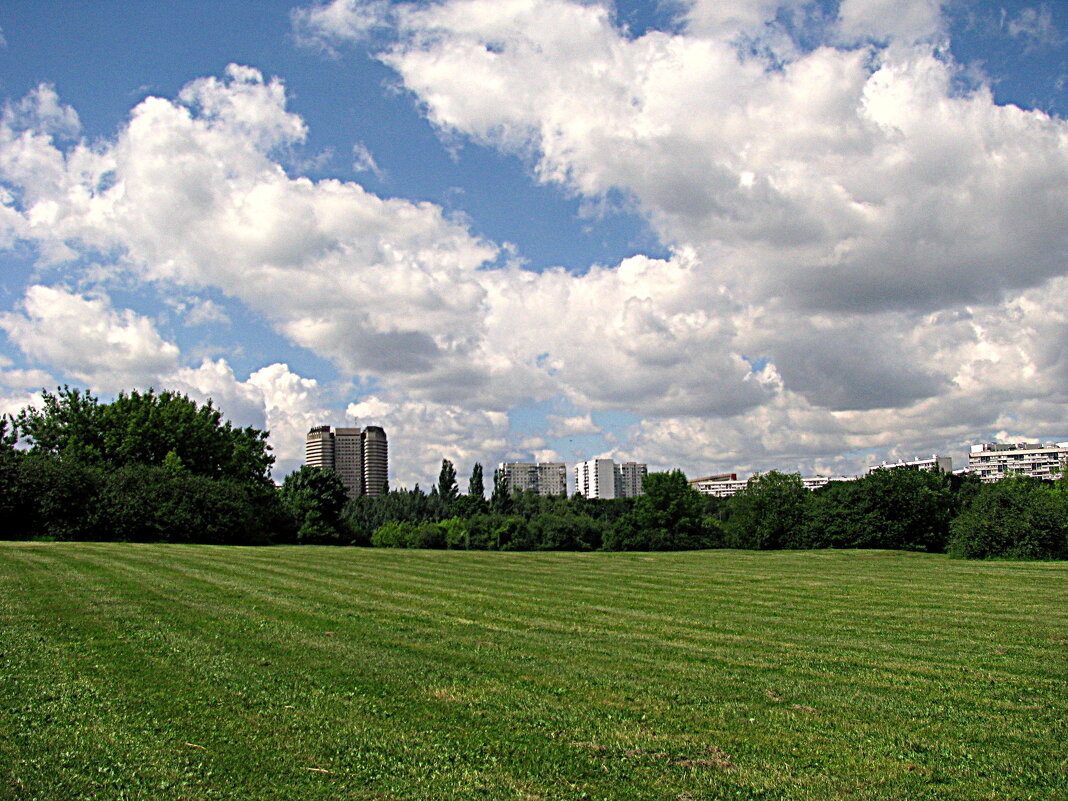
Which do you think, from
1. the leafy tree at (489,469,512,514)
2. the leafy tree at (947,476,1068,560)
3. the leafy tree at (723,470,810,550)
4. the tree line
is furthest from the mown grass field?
the leafy tree at (489,469,512,514)

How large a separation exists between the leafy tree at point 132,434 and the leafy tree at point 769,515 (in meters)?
46.2

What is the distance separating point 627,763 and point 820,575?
24.6 metres

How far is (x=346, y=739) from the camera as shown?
23.4 feet

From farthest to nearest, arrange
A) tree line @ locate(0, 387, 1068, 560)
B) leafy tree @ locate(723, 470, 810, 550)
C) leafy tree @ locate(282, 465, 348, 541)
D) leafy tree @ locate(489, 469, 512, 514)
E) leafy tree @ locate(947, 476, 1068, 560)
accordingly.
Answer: leafy tree @ locate(489, 469, 512, 514)
leafy tree @ locate(723, 470, 810, 550)
leafy tree @ locate(282, 465, 348, 541)
tree line @ locate(0, 387, 1068, 560)
leafy tree @ locate(947, 476, 1068, 560)

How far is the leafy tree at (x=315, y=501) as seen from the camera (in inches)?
2579

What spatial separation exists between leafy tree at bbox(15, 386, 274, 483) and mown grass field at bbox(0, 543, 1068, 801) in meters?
53.0

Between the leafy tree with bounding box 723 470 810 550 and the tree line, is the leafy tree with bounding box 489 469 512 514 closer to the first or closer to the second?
the tree line

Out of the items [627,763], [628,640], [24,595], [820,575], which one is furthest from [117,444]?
[627,763]

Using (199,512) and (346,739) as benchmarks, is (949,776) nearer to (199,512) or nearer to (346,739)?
(346,739)

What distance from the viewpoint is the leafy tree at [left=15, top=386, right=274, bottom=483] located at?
214ft

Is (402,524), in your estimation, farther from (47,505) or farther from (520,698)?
(520,698)

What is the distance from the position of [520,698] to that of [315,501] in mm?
61522

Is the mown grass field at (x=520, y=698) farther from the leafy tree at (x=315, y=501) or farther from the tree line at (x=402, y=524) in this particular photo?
the leafy tree at (x=315, y=501)

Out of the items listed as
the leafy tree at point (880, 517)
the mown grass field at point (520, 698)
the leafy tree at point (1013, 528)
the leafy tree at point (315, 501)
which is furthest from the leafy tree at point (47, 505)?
the leafy tree at point (880, 517)
